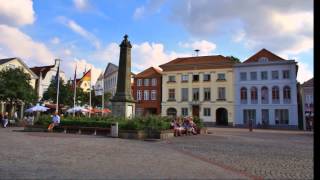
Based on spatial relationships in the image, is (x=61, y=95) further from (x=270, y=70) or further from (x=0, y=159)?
(x=0, y=159)

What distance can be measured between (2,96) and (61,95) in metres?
14.4

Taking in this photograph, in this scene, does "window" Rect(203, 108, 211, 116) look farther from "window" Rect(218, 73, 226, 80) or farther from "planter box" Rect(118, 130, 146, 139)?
"planter box" Rect(118, 130, 146, 139)

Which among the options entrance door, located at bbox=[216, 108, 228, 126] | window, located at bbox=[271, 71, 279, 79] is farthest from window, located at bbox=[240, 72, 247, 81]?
entrance door, located at bbox=[216, 108, 228, 126]

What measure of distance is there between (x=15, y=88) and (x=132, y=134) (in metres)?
31.0

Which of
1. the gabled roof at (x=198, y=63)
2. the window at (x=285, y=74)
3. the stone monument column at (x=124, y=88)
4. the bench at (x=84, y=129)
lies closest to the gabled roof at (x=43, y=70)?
the gabled roof at (x=198, y=63)

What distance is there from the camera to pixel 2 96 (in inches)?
1869

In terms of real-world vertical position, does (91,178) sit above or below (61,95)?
below

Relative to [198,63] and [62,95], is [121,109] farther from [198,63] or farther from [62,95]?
[198,63]

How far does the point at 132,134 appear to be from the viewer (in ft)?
74.4

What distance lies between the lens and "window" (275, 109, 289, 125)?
61.5 m

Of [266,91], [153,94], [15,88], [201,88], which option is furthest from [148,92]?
[15,88]

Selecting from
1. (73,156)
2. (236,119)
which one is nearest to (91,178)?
(73,156)

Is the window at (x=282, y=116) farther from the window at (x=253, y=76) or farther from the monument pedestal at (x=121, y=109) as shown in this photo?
the monument pedestal at (x=121, y=109)
